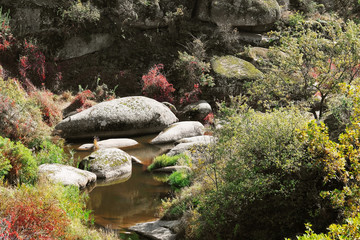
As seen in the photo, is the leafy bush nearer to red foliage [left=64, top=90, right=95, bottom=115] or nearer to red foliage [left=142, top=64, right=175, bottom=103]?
red foliage [left=64, top=90, right=95, bottom=115]

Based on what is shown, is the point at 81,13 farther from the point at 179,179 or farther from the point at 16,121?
the point at 179,179

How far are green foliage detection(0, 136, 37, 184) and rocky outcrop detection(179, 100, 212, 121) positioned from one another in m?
9.23

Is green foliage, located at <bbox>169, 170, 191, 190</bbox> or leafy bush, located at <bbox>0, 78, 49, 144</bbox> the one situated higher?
leafy bush, located at <bbox>0, 78, 49, 144</bbox>

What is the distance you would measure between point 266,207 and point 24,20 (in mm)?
15629

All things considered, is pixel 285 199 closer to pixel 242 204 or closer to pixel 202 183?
pixel 242 204

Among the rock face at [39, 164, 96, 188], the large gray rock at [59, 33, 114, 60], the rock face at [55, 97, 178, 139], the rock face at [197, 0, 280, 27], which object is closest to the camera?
the rock face at [39, 164, 96, 188]

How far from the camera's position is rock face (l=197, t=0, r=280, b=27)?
2044cm

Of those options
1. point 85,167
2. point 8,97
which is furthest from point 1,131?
point 85,167

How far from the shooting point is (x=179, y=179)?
→ 9969 millimetres

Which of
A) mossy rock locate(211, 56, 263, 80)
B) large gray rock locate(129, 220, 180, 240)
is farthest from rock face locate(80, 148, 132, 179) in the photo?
mossy rock locate(211, 56, 263, 80)

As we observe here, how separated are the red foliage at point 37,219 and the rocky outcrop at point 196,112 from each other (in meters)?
10.9

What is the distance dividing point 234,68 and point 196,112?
125 inches

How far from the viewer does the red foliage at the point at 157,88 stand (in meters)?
17.1

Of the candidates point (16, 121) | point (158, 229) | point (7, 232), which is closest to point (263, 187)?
point (158, 229)
